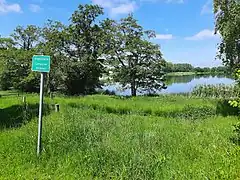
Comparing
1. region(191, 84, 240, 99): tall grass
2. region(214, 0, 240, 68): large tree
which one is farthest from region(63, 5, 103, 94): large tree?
region(214, 0, 240, 68): large tree

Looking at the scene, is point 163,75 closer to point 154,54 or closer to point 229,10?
point 154,54

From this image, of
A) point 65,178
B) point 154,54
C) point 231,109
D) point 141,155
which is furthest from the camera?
point 154,54

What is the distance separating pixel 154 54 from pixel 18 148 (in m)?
34.5

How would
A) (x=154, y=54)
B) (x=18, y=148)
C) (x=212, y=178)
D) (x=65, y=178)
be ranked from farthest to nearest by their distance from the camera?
(x=154, y=54) < (x=18, y=148) < (x=65, y=178) < (x=212, y=178)

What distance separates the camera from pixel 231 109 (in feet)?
66.9

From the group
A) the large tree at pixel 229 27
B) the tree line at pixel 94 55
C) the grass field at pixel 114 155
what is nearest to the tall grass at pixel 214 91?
the tree line at pixel 94 55

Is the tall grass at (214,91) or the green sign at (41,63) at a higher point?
the green sign at (41,63)

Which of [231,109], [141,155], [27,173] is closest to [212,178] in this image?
[141,155]

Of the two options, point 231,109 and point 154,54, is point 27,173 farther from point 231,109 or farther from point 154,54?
point 154,54

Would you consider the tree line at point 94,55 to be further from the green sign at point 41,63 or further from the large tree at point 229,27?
the green sign at point 41,63

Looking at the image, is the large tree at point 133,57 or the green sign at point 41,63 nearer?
the green sign at point 41,63

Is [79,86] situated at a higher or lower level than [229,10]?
lower

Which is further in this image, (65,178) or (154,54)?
(154,54)

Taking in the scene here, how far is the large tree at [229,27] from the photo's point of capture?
21547 millimetres
